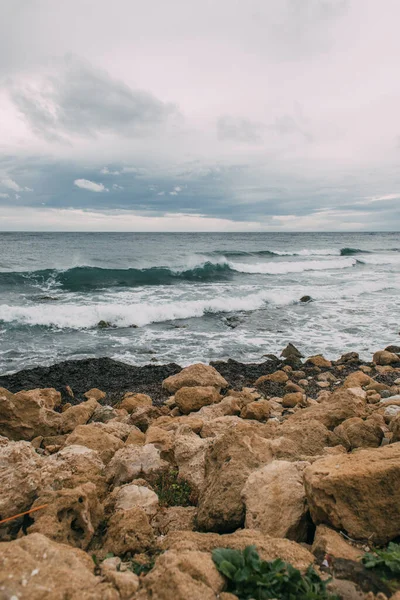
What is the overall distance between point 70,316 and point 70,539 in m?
14.5

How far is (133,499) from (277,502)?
4.38 feet

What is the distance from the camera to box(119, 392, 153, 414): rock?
8.09 metres

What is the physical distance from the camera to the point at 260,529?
3002 millimetres

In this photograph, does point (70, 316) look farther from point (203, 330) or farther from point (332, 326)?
point (332, 326)

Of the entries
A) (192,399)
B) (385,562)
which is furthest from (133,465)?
(192,399)

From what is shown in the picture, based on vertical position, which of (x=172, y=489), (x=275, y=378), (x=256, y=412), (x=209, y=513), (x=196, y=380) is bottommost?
(x=275, y=378)

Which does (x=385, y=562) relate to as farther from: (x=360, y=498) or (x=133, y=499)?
(x=133, y=499)

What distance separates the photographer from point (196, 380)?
912 centimetres

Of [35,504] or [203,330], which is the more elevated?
[35,504]

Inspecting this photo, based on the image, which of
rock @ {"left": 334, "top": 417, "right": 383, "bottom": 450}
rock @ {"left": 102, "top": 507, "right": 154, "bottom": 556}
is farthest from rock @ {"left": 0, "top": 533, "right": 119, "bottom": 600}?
rock @ {"left": 334, "top": 417, "right": 383, "bottom": 450}

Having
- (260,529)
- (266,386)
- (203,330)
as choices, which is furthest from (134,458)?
(203,330)

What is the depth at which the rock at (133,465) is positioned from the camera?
4109mm

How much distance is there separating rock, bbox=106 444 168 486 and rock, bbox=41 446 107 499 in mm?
128

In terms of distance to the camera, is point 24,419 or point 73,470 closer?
point 73,470
